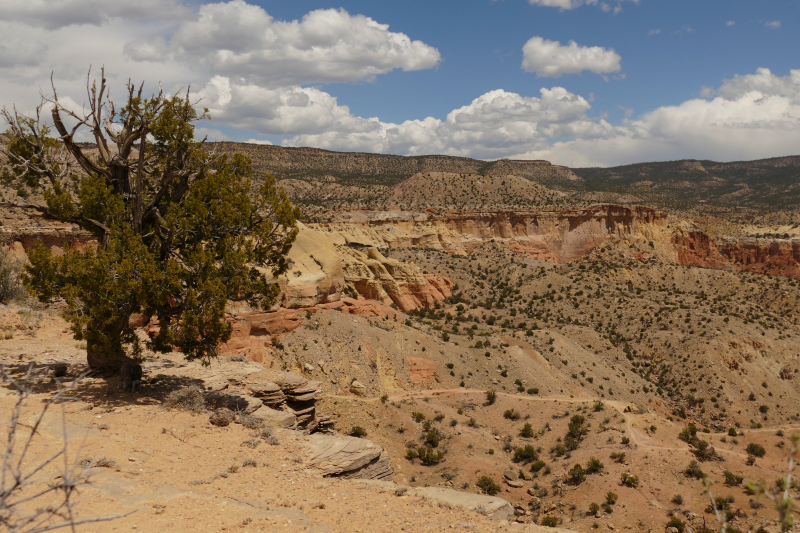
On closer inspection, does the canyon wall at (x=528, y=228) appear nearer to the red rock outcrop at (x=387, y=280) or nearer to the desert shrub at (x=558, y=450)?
the red rock outcrop at (x=387, y=280)

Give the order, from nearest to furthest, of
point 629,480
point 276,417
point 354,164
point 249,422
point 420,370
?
point 249,422, point 276,417, point 629,480, point 420,370, point 354,164

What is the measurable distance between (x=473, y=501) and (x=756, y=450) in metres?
19.9

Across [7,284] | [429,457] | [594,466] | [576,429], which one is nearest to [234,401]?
[429,457]

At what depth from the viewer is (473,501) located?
12.4 m

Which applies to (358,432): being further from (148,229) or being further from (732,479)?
(732,479)

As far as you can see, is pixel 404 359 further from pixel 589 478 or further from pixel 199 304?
pixel 199 304

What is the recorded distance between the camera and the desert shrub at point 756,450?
2338 cm

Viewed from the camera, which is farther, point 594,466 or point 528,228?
point 528,228

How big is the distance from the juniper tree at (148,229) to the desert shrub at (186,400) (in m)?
1.21

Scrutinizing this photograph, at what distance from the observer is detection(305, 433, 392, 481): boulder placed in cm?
1312

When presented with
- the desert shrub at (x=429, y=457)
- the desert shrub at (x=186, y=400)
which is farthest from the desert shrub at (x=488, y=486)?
the desert shrub at (x=186, y=400)

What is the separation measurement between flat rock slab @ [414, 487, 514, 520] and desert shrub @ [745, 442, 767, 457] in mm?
18647

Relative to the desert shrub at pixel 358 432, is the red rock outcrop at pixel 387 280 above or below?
above

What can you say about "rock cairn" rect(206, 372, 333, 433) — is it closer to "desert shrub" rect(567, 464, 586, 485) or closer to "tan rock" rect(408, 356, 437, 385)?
"desert shrub" rect(567, 464, 586, 485)
